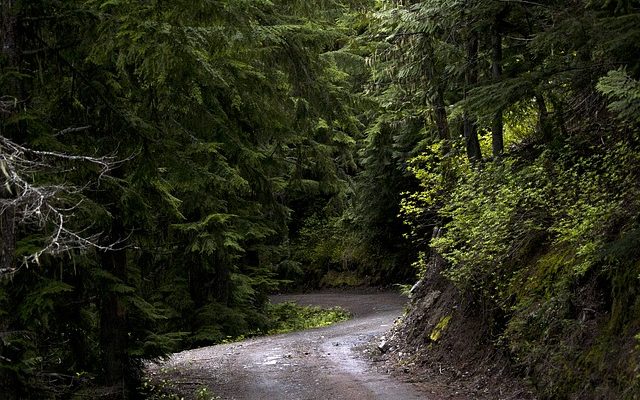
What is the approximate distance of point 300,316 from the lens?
1051 inches

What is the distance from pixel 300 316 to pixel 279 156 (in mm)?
11551

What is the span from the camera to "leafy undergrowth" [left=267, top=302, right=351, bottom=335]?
80.5 ft

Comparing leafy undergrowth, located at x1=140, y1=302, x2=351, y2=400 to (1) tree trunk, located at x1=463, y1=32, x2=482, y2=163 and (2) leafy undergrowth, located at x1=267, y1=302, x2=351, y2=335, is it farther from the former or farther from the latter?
(1) tree trunk, located at x1=463, y1=32, x2=482, y2=163

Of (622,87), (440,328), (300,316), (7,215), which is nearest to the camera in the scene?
(622,87)

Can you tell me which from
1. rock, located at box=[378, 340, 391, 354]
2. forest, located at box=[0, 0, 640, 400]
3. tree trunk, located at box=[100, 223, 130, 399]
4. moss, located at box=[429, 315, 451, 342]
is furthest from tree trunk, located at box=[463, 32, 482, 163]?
tree trunk, located at box=[100, 223, 130, 399]

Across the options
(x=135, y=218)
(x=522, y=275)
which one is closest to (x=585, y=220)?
(x=522, y=275)

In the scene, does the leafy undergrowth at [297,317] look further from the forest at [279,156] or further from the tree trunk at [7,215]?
the tree trunk at [7,215]

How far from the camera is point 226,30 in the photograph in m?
8.16

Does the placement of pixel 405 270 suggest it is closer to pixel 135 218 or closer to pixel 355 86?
pixel 355 86

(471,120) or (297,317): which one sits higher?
(471,120)

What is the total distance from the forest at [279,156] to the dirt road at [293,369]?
166 centimetres

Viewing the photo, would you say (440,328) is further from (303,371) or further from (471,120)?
(471,120)

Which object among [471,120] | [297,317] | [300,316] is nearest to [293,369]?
[471,120]

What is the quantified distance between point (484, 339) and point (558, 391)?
299 cm
